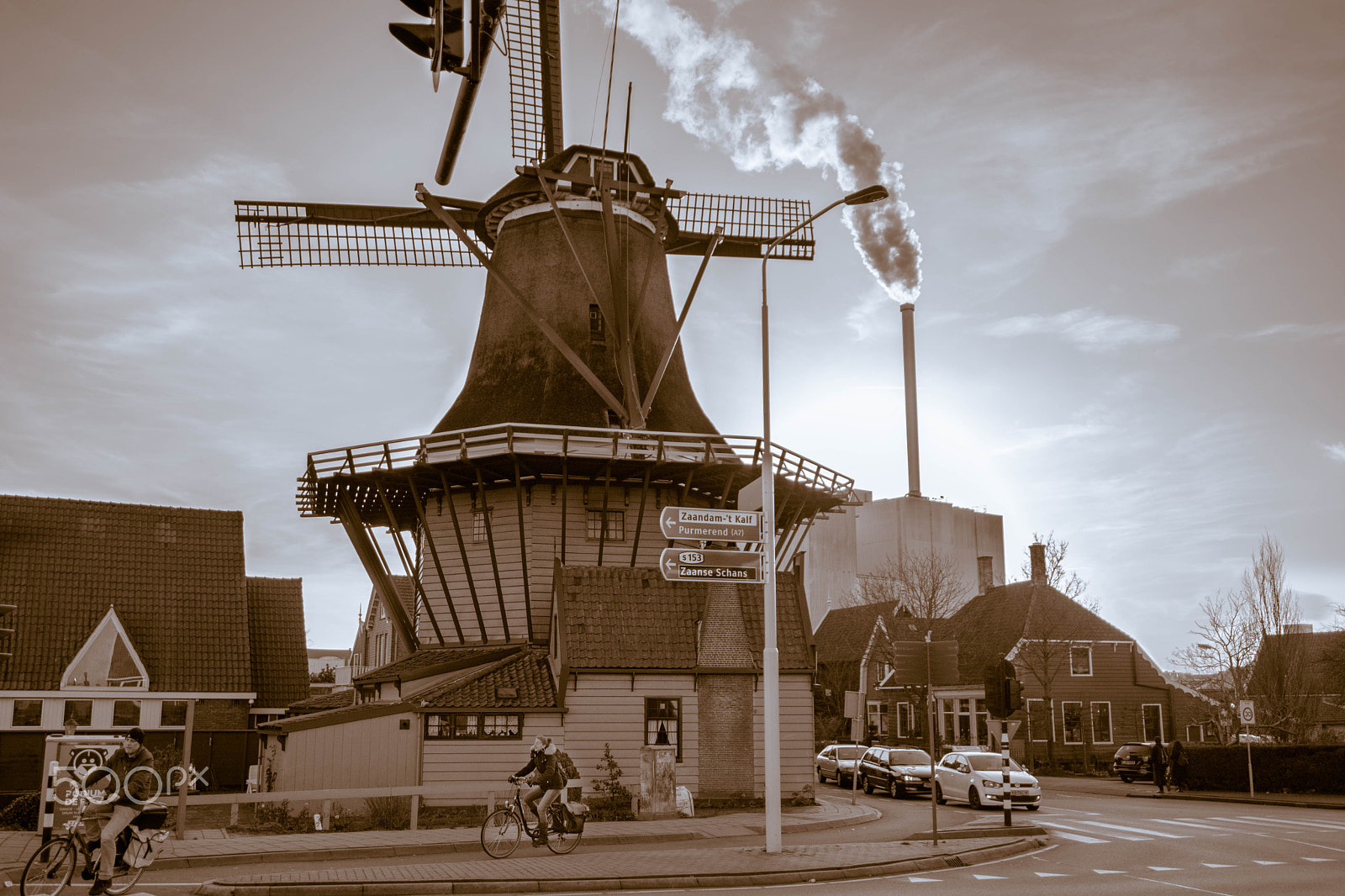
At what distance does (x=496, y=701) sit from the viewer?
926 inches

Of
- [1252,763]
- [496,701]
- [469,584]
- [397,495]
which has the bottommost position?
[1252,763]

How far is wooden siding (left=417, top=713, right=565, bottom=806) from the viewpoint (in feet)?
75.5

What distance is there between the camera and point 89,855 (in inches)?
494

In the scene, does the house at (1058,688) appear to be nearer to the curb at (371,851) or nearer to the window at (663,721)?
the window at (663,721)

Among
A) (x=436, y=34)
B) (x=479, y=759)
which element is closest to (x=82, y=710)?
(x=479, y=759)

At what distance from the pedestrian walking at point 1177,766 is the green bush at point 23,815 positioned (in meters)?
29.4

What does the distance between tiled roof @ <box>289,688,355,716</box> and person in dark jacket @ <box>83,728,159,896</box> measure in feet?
67.3

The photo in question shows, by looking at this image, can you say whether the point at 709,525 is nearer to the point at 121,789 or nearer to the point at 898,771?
the point at 121,789

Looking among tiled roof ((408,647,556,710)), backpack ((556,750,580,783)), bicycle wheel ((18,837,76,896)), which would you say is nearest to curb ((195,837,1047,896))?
bicycle wheel ((18,837,76,896))

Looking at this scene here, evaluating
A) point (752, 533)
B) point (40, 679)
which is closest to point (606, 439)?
point (752, 533)

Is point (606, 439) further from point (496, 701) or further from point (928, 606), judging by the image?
point (928, 606)

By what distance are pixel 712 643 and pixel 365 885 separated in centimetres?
1274

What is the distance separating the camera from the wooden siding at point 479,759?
2300cm

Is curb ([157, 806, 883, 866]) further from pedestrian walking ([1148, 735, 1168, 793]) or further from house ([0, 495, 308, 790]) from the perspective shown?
pedestrian walking ([1148, 735, 1168, 793])
